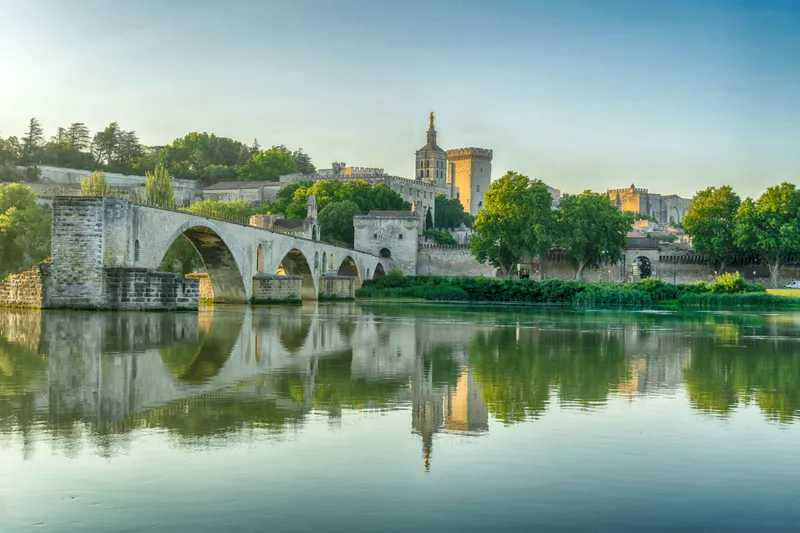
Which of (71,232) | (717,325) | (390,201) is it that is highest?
(390,201)

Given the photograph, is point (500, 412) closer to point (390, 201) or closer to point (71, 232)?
point (71, 232)

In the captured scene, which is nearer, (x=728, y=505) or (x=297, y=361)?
(x=728, y=505)

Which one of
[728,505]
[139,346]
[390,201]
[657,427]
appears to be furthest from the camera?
[390,201]

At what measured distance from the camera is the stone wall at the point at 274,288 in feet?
152

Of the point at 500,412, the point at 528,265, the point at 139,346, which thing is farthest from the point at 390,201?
the point at 500,412

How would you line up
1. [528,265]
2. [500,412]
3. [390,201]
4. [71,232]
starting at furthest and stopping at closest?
[390,201]
[528,265]
[71,232]
[500,412]

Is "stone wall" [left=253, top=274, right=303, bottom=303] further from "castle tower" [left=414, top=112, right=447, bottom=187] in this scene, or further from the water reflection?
"castle tower" [left=414, top=112, right=447, bottom=187]

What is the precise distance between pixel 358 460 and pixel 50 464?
8.05 feet

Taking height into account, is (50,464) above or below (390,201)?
below

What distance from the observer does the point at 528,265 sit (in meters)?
88.9

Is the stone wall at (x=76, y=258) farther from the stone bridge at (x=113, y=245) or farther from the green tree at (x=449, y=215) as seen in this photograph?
the green tree at (x=449, y=215)

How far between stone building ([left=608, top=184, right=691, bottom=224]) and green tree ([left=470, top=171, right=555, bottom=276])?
99.5 metres

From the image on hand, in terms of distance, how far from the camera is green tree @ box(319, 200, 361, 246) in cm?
8844

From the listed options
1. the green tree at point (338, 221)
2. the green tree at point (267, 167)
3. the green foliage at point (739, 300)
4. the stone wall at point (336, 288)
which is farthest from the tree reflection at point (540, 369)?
the green tree at point (267, 167)
